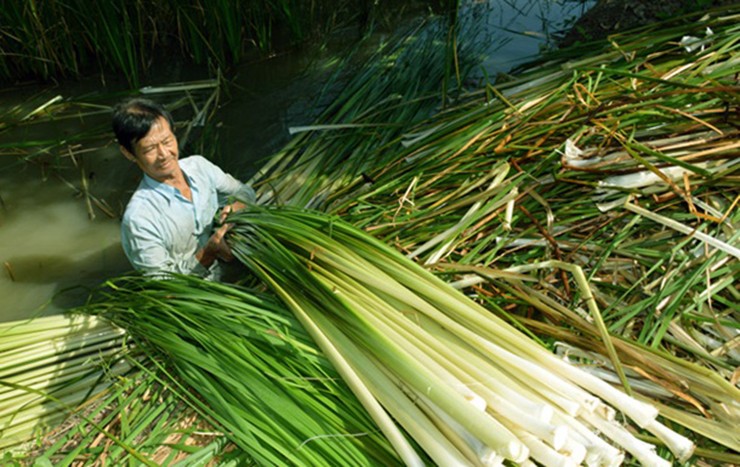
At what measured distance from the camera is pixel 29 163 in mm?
3736

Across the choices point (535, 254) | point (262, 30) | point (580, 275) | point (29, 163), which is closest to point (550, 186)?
point (535, 254)

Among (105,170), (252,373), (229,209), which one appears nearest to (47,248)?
(105,170)

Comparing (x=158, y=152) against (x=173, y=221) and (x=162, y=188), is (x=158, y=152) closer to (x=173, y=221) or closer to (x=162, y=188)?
(x=162, y=188)

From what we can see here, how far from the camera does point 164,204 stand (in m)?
2.38

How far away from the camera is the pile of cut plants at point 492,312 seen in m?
1.43

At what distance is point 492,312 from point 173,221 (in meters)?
1.33

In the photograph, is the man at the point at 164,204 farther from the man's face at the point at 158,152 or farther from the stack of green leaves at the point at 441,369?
the stack of green leaves at the point at 441,369

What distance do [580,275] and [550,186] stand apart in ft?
1.84

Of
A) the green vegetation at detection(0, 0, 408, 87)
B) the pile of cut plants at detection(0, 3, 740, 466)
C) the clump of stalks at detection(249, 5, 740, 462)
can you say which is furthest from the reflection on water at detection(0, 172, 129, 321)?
the clump of stalks at detection(249, 5, 740, 462)

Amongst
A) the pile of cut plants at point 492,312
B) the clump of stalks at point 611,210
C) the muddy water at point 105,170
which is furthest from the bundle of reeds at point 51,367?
the clump of stalks at point 611,210

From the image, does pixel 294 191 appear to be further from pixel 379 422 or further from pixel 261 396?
pixel 379 422

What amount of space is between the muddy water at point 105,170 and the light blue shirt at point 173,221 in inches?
16.0

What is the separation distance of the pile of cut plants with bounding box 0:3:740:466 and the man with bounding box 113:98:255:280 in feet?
0.53

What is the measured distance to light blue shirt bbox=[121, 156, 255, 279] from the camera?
2316mm
